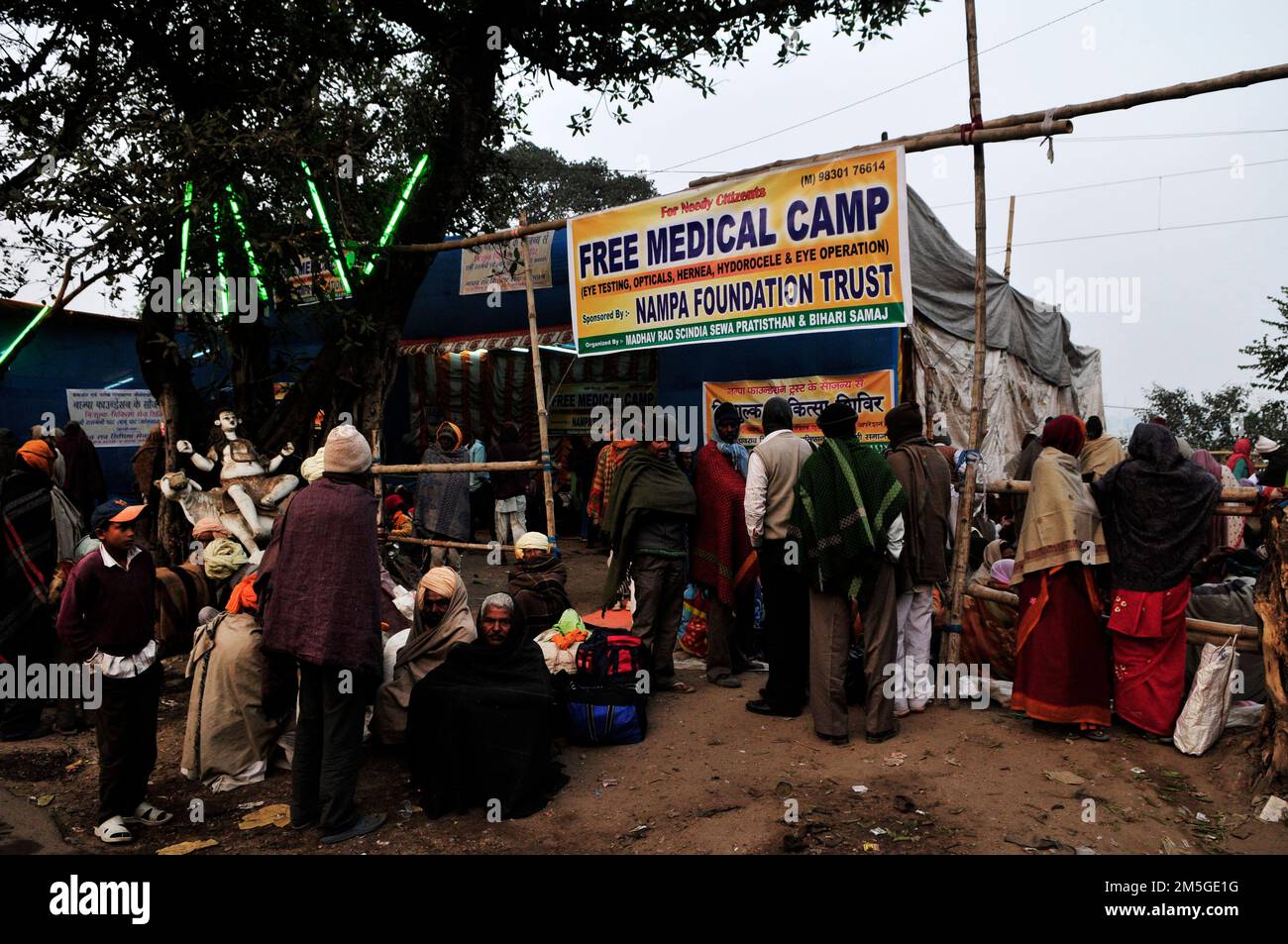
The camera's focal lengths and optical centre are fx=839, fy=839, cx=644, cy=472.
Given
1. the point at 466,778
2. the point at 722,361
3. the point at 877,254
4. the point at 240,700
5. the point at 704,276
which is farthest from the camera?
the point at 722,361

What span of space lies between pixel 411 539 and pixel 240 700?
10.4ft

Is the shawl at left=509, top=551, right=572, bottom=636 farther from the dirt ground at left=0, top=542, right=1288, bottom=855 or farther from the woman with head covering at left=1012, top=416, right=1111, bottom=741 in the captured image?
the woman with head covering at left=1012, top=416, right=1111, bottom=741

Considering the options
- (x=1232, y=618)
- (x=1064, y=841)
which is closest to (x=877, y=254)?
(x=1232, y=618)

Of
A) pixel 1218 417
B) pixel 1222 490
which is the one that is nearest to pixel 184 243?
pixel 1222 490

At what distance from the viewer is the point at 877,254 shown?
5.20m

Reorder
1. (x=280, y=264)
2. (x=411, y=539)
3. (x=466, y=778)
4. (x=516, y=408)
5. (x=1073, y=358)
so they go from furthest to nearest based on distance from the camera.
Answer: (x=1073, y=358), (x=516, y=408), (x=411, y=539), (x=280, y=264), (x=466, y=778)

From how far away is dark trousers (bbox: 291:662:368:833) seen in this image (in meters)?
3.76

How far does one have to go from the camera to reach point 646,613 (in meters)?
5.56

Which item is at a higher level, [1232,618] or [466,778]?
[1232,618]

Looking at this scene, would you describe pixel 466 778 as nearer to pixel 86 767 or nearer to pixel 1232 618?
pixel 86 767

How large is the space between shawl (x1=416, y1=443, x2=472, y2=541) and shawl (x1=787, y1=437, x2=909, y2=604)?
5098 mm

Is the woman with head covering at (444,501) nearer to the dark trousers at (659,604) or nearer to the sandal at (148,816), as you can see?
the dark trousers at (659,604)

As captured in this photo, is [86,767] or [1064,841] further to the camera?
[86,767]

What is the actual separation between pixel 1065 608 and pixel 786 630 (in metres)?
1.53
